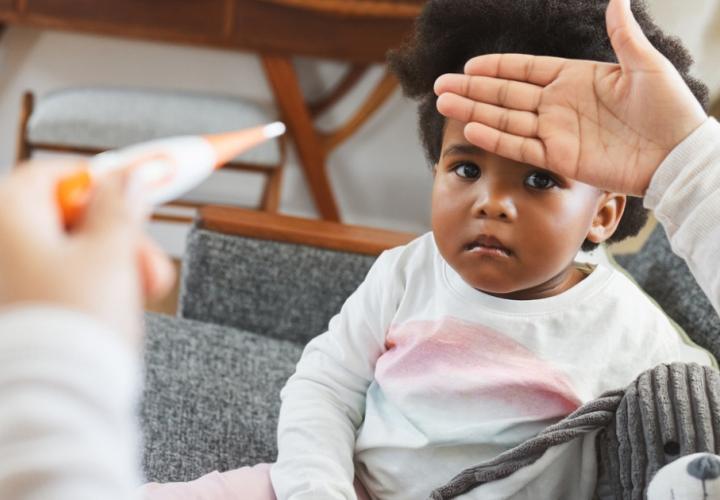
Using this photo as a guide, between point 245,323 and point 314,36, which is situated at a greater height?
point 314,36

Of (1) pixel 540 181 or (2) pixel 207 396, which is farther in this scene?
(2) pixel 207 396

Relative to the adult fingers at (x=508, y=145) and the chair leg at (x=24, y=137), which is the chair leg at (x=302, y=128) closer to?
the chair leg at (x=24, y=137)

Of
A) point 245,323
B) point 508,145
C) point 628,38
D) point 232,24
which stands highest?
point 628,38

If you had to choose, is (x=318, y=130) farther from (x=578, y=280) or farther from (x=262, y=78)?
(x=578, y=280)

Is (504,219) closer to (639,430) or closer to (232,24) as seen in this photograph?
(639,430)

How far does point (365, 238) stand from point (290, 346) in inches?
8.0

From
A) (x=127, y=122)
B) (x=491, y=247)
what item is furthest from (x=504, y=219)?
(x=127, y=122)

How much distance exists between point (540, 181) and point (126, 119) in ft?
5.30

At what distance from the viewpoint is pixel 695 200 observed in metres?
0.72

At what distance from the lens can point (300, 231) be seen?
1288 millimetres

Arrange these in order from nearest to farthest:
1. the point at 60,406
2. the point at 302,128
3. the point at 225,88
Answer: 1. the point at 60,406
2. the point at 302,128
3. the point at 225,88

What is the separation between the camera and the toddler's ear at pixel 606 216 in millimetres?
912

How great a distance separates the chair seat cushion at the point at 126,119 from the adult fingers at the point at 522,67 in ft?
4.98

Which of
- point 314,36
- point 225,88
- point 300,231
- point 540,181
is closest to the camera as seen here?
point 540,181
